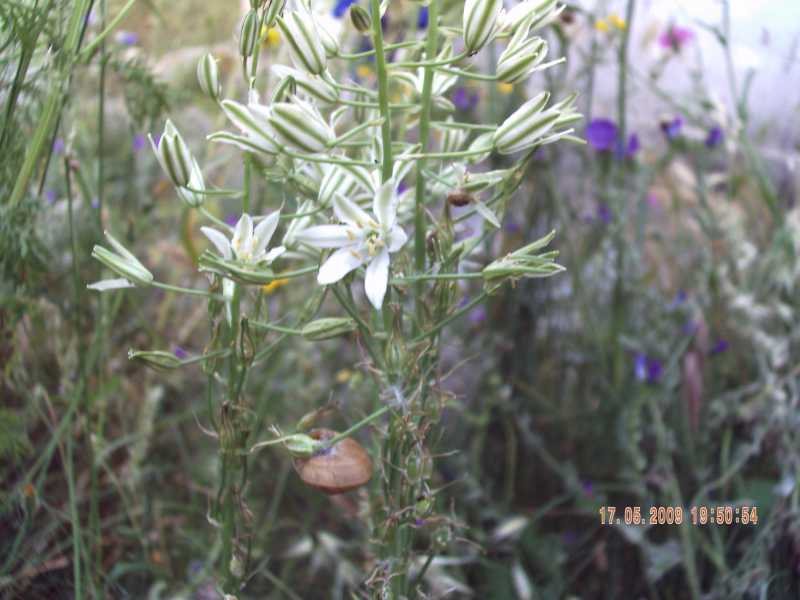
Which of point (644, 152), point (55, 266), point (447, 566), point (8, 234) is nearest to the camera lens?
point (8, 234)

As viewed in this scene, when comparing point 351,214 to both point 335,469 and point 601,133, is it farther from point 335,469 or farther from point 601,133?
point 601,133

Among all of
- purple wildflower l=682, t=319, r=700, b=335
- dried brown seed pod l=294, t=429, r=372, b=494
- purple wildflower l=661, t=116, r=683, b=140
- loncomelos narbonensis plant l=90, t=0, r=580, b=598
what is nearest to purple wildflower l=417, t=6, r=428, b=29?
purple wildflower l=661, t=116, r=683, b=140

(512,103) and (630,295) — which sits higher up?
(512,103)

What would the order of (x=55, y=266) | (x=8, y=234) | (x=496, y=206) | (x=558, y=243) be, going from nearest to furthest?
(x=496, y=206) < (x=8, y=234) < (x=55, y=266) < (x=558, y=243)

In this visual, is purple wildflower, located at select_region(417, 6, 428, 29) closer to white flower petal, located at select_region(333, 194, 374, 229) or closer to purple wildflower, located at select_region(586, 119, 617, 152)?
purple wildflower, located at select_region(586, 119, 617, 152)

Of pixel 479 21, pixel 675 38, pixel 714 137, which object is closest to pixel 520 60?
pixel 479 21

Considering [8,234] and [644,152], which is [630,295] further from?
[8,234]

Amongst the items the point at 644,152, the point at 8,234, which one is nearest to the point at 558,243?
the point at 644,152
